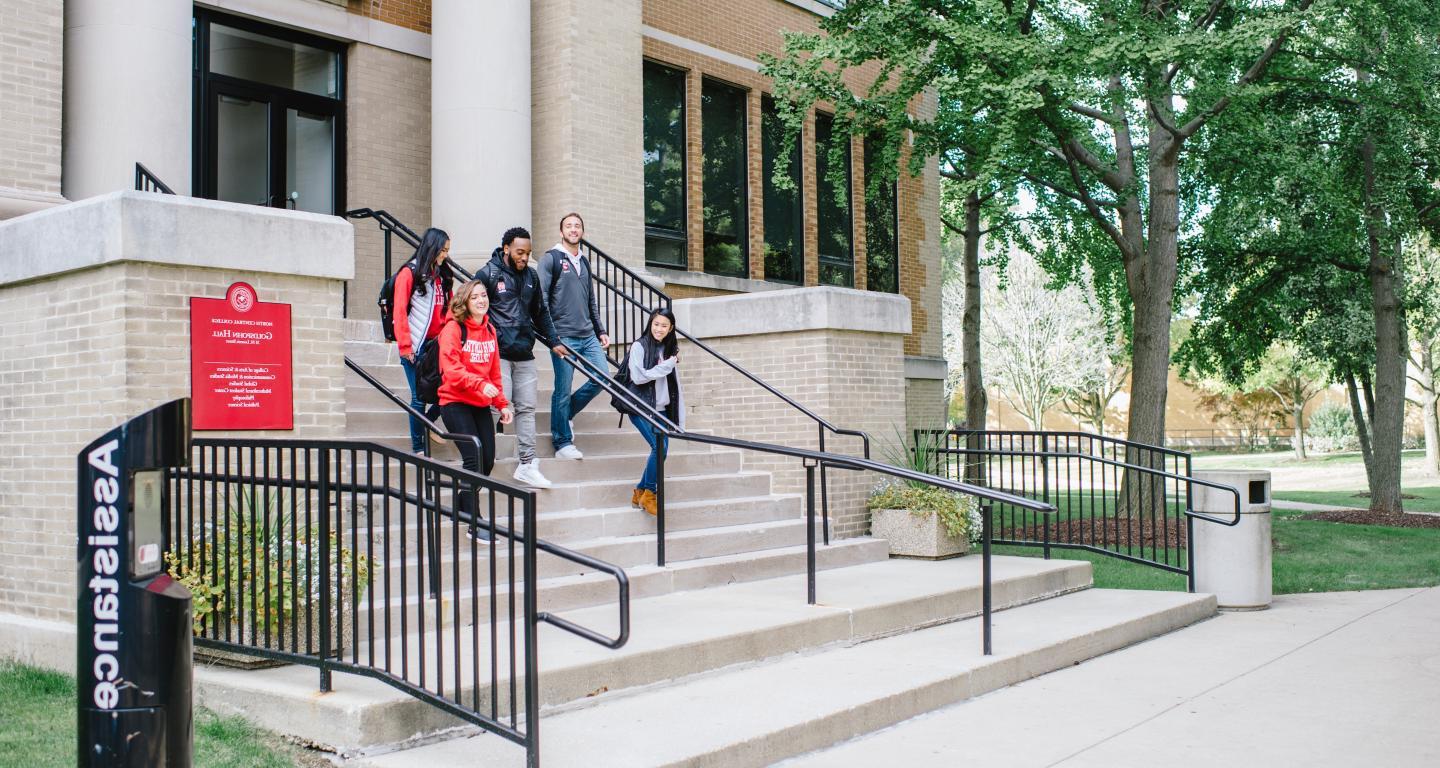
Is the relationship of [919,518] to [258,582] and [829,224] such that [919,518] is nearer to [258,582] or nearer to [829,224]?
[258,582]

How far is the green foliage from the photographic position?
5.72 metres

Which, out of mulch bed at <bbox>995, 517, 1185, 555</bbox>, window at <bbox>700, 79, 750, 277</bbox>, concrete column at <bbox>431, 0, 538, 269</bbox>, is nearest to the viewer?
concrete column at <bbox>431, 0, 538, 269</bbox>

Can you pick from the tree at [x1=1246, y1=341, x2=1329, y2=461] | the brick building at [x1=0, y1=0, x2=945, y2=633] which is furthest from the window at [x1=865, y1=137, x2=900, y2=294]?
the tree at [x1=1246, y1=341, x2=1329, y2=461]

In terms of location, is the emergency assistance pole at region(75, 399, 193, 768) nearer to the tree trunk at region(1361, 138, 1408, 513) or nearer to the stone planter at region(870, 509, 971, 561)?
the stone planter at region(870, 509, 971, 561)

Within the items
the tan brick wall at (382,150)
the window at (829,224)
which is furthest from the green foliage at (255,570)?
the window at (829,224)

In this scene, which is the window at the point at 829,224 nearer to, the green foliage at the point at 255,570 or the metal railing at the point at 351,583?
the metal railing at the point at 351,583

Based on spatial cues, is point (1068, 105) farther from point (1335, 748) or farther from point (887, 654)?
point (1335, 748)

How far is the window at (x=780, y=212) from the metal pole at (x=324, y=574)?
12.6 meters

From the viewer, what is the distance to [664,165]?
1639 centimetres

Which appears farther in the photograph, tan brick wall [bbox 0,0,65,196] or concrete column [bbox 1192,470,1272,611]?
concrete column [bbox 1192,470,1272,611]

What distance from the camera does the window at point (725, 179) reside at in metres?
17.0

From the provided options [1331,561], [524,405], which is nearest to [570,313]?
[524,405]

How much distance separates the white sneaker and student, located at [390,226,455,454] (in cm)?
70

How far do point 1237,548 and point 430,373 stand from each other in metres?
6.67
